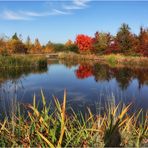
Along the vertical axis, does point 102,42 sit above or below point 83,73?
above

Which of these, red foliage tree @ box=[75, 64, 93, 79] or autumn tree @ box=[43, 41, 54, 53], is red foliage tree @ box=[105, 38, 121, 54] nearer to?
red foliage tree @ box=[75, 64, 93, 79]

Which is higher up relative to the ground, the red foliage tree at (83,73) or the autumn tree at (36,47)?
the autumn tree at (36,47)

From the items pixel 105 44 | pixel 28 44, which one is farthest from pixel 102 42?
pixel 28 44

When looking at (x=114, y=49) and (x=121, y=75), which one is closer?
(x=121, y=75)

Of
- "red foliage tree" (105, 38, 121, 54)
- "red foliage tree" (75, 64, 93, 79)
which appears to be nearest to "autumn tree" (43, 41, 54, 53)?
"red foliage tree" (105, 38, 121, 54)

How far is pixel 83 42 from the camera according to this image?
56531 mm

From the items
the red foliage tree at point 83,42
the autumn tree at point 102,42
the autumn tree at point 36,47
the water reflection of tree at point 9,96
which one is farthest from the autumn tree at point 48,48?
the water reflection of tree at point 9,96

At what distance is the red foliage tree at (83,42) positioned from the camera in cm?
5548

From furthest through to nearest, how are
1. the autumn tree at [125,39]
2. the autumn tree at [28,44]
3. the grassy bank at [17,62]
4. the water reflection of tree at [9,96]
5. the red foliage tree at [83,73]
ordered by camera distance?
the autumn tree at [28,44] < the autumn tree at [125,39] < the grassy bank at [17,62] < the red foliage tree at [83,73] < the water reflection of tree at [9,96]

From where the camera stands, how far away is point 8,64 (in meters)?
22.8

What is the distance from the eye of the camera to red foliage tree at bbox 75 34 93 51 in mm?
55481

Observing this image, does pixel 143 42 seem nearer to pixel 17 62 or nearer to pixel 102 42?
pixel 102 42

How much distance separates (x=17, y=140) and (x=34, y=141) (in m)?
0.26

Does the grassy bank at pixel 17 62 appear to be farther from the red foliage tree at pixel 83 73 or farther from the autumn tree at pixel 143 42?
A: the autumn tree at pixel 143 42
